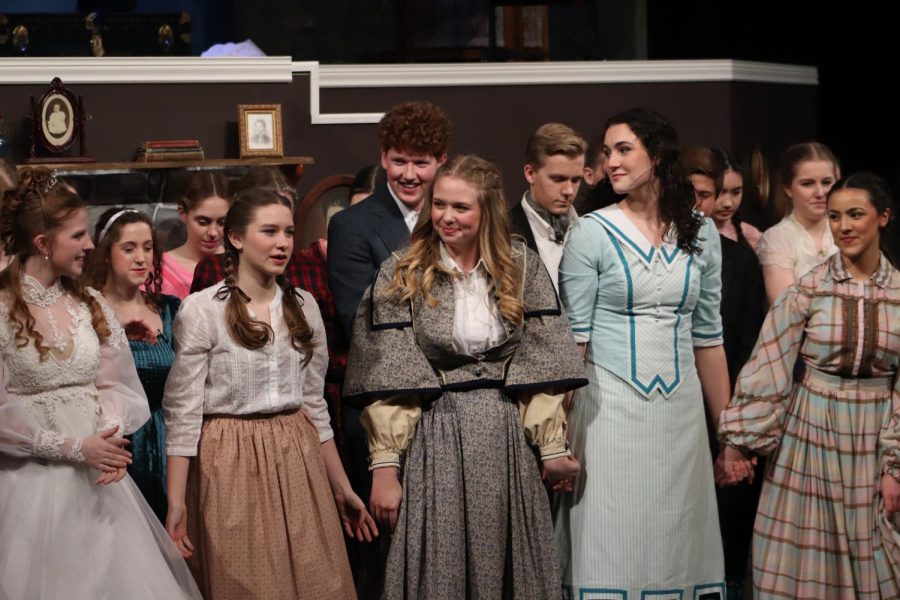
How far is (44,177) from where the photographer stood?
3723mm

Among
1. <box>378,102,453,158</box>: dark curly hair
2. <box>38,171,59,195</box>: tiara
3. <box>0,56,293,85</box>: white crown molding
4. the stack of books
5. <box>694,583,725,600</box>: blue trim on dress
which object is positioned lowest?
<box>694,583,725,600</box>: blue trim on dress

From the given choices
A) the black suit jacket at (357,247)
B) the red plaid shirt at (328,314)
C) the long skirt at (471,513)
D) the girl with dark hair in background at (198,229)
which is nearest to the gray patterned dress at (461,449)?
the long skirt at (471,513)

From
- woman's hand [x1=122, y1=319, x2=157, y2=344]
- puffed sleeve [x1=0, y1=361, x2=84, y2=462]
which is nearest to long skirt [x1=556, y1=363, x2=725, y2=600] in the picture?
woman's hand [x1=122, y1=319, x2=157, y2=344]

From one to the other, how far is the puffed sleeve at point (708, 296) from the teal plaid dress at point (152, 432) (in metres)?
1.59

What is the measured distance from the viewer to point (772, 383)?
4.29m

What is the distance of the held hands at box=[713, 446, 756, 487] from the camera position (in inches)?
171

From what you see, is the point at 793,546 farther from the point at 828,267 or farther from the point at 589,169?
the point at 589,169

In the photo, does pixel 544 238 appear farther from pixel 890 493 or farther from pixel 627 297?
pixel 890 493

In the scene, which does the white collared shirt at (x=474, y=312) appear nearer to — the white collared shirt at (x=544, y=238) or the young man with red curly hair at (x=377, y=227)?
the young man with red curly hair at (x=377, y=227)

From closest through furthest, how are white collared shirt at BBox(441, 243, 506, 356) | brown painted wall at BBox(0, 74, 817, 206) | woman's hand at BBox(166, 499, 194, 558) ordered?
woman's hand at BBox(166, 499, 194, 558), white collared shirt at BBox(441, 243, 506, 356), brown painted wall at BBox(0, 74, 817, 206)

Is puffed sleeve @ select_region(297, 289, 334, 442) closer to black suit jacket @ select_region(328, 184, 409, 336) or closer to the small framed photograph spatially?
black suit jacket @ select_region(328, 184, 409, 336)

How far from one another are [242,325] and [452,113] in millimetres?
3844

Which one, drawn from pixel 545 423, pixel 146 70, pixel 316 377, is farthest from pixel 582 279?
pixel 146 70

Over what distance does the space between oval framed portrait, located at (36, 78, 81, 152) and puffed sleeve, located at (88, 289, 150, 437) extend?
2.73 metres
